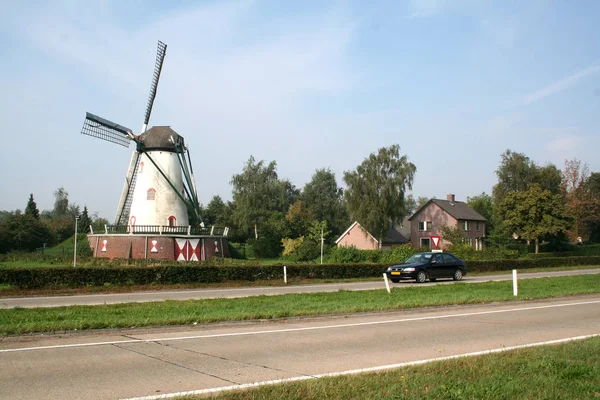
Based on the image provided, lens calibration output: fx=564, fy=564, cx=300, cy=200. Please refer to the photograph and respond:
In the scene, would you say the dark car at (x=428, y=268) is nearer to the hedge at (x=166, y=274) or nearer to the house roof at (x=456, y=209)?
the hedge at (x=166, y=274)

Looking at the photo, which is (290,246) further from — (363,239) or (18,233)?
(18,233)

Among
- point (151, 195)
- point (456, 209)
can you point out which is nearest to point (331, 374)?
point (151, 195)

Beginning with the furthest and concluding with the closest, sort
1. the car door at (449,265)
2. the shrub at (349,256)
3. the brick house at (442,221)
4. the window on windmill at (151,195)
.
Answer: the brick house at (442,221) → the window on windmill at (151,195) → the shrub at (349,256) → the car door at (449,265)

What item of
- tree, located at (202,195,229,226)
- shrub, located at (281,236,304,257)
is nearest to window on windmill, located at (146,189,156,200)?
shrub, located at (281,236,304,257)

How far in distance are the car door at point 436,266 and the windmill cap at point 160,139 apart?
27.5 meters

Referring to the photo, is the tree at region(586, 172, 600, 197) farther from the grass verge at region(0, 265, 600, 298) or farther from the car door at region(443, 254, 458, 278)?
the grass verge at region(0, 265, 600, 298)

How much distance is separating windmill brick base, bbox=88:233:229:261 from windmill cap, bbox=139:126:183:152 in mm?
7535

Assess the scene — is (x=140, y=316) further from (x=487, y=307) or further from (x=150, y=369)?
(x=487, y=307)

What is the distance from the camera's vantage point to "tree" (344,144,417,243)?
7012 centimetres

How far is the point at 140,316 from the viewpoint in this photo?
13.8 m

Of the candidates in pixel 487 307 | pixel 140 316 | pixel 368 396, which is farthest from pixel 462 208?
pixel 368 396

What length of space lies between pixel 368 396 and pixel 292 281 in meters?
25.3

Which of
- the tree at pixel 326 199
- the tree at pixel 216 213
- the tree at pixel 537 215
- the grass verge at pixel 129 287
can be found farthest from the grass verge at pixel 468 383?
the tree at pixel 326 199

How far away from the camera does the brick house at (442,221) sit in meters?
80.0
